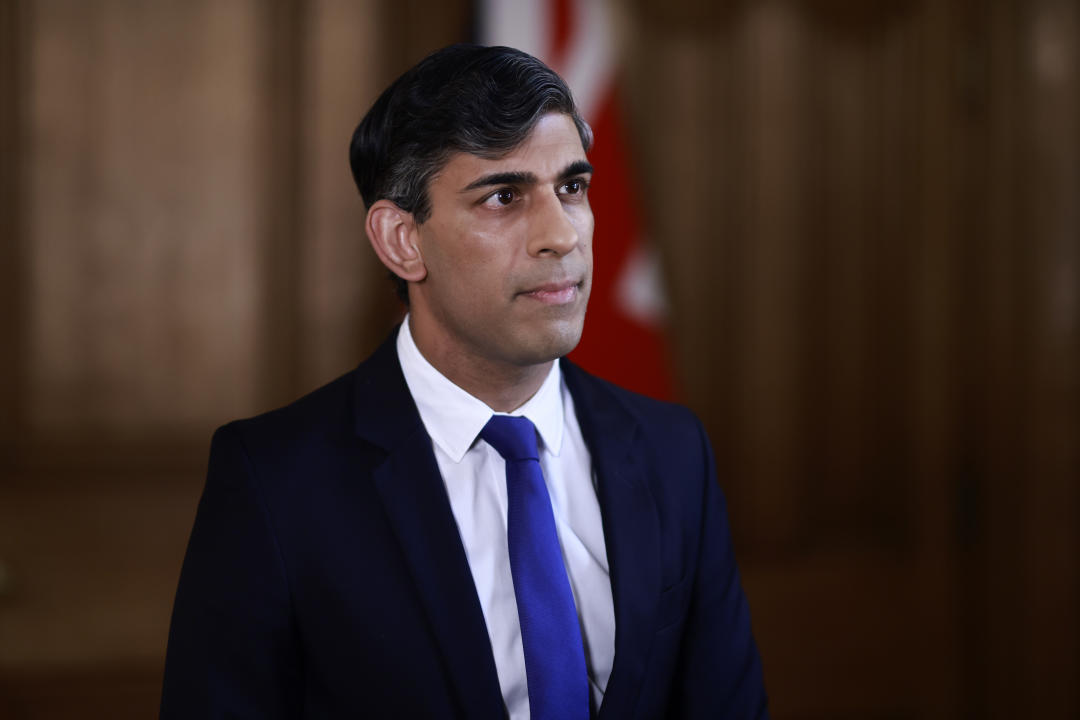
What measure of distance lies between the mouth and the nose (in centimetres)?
3

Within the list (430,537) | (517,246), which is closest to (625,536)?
(430,537)

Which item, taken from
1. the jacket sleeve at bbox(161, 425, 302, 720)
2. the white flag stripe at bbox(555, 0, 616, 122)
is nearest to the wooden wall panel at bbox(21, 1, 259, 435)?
the white flag stripe at bbox(555, 0, 616, 122)

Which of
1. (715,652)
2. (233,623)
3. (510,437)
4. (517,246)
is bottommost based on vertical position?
(715,652)

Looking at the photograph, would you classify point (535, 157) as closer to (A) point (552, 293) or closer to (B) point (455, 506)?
(A) point (552, 293)

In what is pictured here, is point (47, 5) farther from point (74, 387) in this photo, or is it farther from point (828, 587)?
point (828, 587)

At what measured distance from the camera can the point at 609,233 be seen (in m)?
1.99

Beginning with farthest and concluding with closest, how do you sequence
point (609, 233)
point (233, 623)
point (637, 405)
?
point (609, 233)
point (637, 405)
point (233, 623)

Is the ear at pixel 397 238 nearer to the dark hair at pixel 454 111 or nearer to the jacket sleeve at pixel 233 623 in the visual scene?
the dark hair at pixel 454 111

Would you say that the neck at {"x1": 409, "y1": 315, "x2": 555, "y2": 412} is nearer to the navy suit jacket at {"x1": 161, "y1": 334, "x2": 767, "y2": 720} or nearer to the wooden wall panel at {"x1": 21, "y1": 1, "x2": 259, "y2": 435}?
the navy suit jacket at {"x1": 161, "y1": 334, "x2": 767, "y2": 720}

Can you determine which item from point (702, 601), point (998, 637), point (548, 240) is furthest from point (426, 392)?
point (998, 637)

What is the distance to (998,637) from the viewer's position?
2.27m

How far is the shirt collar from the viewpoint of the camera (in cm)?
106

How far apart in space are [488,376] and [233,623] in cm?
37

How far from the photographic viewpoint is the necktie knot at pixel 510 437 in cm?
105
